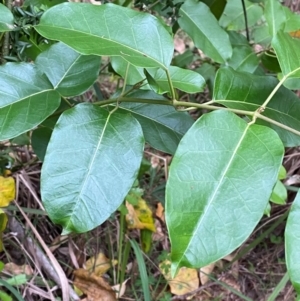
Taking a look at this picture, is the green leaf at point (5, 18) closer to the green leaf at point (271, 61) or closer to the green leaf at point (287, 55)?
the green leaf at point (287, 55)

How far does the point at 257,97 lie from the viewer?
70 centimetres

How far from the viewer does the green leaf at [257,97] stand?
0.66 m

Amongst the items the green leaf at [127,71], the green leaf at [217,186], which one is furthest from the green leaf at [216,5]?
the green leaf at [217,186]

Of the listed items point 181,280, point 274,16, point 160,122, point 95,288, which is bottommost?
point 181,280

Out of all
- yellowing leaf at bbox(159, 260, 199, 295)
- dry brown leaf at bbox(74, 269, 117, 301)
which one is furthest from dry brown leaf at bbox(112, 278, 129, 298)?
yellowing leaf at bbox(159, 260, 199, 295)

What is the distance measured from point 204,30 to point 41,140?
1.42ft

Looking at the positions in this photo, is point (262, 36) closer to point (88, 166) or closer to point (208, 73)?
point (208, 73)

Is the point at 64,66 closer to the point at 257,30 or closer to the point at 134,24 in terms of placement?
the point at 134,24

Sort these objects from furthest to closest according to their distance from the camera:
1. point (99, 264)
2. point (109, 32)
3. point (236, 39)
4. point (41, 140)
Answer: point (99, 264), point (236, 39), point (41, 140), point (109, 32)

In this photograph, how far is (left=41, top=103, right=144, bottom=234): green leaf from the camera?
55 centimetres

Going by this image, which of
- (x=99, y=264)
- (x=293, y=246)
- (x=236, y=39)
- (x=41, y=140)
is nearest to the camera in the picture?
(x=293, y=246)

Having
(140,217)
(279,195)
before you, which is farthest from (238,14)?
(140,217)

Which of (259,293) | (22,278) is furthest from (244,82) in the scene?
(259,293)

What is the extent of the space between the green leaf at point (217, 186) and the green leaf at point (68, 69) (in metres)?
0.29
